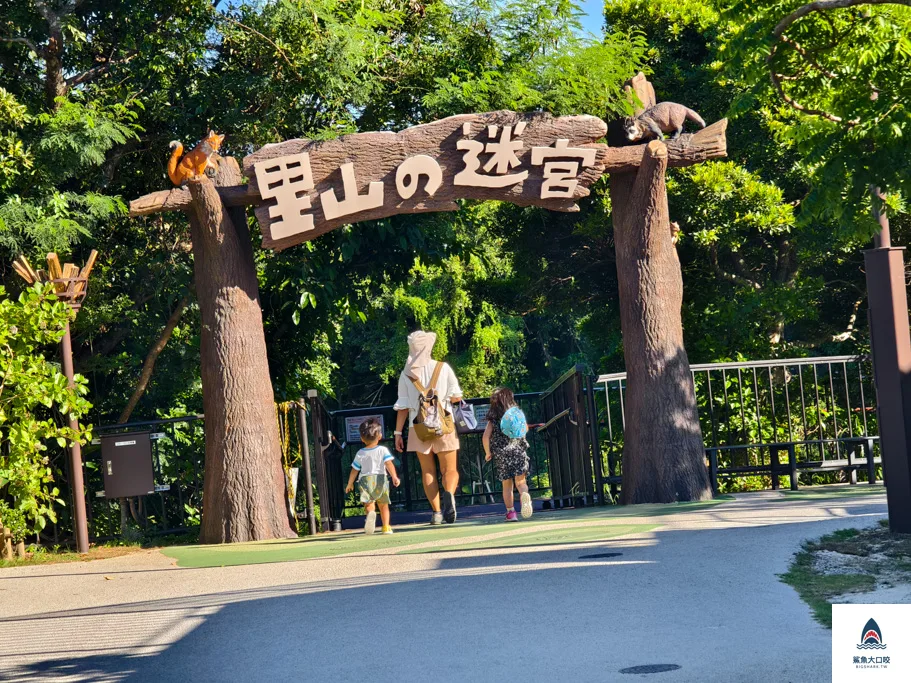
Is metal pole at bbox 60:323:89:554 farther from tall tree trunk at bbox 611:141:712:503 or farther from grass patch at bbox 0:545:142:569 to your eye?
tall tree trunk at bbox 611:141:712:503

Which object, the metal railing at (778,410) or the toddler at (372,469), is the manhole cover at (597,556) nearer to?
the toddler at (372,469)

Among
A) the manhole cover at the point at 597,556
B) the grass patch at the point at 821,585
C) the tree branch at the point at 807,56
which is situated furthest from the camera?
the tree branch at the point at 807,56

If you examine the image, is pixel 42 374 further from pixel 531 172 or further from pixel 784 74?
pixel 784 74

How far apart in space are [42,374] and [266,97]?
4.39 meters

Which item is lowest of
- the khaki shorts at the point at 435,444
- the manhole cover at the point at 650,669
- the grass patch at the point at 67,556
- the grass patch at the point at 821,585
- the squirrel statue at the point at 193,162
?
the manhole cover at the point at 650,669

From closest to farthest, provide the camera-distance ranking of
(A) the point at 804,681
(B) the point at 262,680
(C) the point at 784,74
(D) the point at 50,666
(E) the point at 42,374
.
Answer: (A) the point at 804,681 < (B) the point at 262,680 < (D) the point at 50,666 < (C) the point at 784,74 < (E) the point at 42,374

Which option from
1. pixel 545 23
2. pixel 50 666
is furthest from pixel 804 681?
pixel 545 23

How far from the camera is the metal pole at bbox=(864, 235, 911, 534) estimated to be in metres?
7.63

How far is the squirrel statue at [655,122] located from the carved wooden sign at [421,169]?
1.27 feet

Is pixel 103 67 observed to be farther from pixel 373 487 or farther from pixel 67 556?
pixel 373 487

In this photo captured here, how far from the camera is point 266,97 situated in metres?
13.3

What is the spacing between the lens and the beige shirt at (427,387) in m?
A: 11.0

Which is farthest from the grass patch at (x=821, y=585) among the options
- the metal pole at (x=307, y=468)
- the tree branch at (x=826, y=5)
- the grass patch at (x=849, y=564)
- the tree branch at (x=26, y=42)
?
the tree branch at (x=26, y=42)

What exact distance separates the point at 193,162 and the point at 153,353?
362cm
